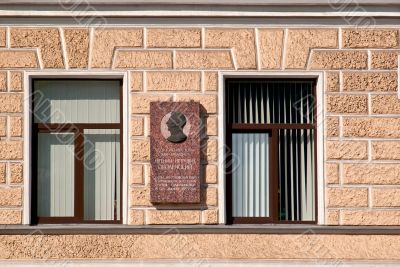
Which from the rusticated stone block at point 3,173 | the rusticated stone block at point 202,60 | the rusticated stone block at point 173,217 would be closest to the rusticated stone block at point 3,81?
the rusticated stone block at point 3,173

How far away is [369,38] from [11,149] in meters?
5.40

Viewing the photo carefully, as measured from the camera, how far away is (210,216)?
1345 cm

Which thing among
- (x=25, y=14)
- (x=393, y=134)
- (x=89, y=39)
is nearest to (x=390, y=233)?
(x=393, y=134)

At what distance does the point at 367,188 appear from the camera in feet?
44.2

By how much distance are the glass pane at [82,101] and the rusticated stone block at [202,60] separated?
102cm

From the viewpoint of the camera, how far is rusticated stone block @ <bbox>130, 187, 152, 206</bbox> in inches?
529

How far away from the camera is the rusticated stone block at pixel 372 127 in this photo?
13.5 metres

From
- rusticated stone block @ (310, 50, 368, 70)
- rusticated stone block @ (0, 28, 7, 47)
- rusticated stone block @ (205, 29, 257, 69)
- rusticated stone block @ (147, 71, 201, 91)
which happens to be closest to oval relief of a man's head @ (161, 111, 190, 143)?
rusticated stone block @ (147, 71, 201, 91)

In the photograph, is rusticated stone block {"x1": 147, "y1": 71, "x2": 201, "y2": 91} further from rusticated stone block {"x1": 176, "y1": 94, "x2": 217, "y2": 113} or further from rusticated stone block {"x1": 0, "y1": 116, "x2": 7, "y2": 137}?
rusticated stone block {"x1": 0, "y1": 116, "x2": 7, "y2": 137}

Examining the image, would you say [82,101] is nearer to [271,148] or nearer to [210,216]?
[210,216]

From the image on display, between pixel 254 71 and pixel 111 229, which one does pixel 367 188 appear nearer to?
pixel 254 71

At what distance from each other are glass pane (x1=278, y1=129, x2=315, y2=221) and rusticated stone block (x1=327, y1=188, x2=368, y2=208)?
40cm

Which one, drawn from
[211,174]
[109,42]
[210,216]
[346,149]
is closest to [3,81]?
[109,42]

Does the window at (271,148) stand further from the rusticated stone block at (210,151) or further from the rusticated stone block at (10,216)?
the rusticated stone block at (10,216)
